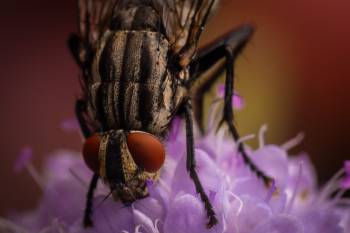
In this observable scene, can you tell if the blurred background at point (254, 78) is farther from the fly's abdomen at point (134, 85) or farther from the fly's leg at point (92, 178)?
the fly's abdomen at point (134, 85)

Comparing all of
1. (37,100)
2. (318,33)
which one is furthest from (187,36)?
(37,100)

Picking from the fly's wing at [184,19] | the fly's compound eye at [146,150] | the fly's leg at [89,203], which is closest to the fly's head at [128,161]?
the fly's compound eye at [146,150]

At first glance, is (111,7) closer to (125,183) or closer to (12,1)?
(125,183)

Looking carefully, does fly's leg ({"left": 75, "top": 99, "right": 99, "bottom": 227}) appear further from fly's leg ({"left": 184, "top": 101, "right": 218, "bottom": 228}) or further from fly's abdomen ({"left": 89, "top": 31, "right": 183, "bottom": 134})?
Answer: fly's leg ({"left": 184, "top": 101, "right": 218, "bottom": 228})

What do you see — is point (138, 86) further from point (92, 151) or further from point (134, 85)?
point (92, 151)

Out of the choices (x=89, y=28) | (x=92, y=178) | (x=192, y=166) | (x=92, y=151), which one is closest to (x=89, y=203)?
(x=92, y=178)

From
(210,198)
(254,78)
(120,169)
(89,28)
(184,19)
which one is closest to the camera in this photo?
(120,169)
